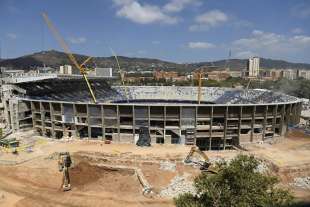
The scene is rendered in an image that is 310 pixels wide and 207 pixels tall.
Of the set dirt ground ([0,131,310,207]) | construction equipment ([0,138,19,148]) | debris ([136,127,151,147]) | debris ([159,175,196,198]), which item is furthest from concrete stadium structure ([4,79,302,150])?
debris ([159,175,196,198])

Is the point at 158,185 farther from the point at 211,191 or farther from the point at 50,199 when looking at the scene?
the point at 211,191

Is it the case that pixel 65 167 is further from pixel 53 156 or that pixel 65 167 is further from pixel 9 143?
pixel 9 143

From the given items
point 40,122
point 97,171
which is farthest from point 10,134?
point 97,171

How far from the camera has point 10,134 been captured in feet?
205

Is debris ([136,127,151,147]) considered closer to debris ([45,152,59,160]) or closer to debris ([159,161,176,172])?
debris ([159,161,176,172])

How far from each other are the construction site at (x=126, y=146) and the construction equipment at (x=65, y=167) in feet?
0.52

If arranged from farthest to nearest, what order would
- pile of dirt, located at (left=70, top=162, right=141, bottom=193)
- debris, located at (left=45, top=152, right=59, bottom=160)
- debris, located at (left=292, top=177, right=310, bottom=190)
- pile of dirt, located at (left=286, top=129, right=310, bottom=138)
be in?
pile of dirt, located at (left=286, top=129, right=310, bottom=138) → debris, located at (left=45, top=152, right=59, bottom=160) → debris, located at (left=292, top=177, right=310, bottom=190) → pile of dirt, located at (left=70, top=162, right=141, bottom=193)

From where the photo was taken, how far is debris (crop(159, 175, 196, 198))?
3869 centimetres

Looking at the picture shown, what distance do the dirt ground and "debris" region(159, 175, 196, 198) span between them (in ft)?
3.07

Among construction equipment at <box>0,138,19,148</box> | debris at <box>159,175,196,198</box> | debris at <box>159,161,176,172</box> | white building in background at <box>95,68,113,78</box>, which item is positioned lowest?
debris at <box>159,175,196,198</box>

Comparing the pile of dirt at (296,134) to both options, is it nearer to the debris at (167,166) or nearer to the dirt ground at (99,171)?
the dirt ground at (99,171)

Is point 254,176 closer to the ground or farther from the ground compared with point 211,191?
farther from the ground

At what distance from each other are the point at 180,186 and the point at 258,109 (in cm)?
3142

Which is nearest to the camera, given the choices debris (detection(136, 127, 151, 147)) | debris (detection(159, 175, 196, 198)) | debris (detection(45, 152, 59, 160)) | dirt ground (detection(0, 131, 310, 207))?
dirt ground (detection(0, 131, 310, 207))
